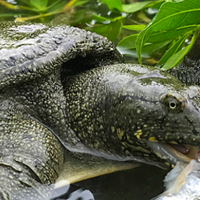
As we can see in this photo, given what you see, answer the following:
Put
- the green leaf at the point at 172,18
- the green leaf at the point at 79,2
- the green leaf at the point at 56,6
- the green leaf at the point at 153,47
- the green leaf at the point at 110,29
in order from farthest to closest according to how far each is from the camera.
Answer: the green leaf at the point at 79,2, the green leaf at the point at 56,6, the green leaf at the point at 110,29, the green leaf at the point at 153,47, the green leaf at the point at 172,18

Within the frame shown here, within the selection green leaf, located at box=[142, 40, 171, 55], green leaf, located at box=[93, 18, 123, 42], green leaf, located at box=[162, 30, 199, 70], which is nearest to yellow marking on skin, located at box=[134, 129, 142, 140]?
green leaf, located at box=[162, 30, 199, 70]

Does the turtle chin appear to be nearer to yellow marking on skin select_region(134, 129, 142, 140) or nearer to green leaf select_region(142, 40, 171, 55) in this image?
yellow marking on skin select_region(134, 129, 142, 140)

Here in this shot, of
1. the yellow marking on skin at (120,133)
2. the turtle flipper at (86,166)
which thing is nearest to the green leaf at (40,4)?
the turtle flipper at (86,166)

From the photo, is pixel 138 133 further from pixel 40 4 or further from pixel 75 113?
pixel 40 4

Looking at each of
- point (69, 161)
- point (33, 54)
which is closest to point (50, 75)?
point (33, 54)

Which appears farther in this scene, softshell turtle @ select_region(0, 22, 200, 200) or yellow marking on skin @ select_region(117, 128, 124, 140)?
yellow marking on skin @ select_region(117, 128, 124, 140)

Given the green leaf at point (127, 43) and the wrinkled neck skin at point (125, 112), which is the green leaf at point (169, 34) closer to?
the green leaf at point (127, 43)

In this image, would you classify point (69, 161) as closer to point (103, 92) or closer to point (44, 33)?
point (103, 92)
